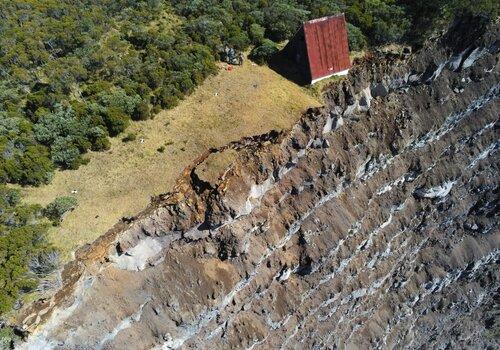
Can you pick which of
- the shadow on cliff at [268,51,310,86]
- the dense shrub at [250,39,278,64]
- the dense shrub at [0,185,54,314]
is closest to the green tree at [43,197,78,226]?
the dense shrub at [0,185,54,314]

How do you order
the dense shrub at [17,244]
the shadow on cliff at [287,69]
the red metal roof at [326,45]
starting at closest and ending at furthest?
the dense shrub at [17,244] → the red metal roof at [326,45] → the shadow on cliff at [287,69]

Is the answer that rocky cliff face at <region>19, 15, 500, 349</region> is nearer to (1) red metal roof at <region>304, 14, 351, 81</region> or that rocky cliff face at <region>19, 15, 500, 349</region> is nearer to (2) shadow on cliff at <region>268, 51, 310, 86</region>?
(1) red metal roof at <region>304, 14, 351, 81</region>

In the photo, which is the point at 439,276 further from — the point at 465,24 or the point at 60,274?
the point at 60,274

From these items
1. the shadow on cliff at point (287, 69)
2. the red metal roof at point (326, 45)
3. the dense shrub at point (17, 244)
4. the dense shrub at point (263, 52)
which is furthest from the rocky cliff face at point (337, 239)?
the dense shrub at point (263, 52)

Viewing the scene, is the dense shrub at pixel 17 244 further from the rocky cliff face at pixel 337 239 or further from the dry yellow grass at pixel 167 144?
the rocky cliff face at pixel 337 239

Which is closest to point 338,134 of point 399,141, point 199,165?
point 399,141

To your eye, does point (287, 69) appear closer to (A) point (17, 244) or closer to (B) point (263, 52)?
(B) point (263, 52)

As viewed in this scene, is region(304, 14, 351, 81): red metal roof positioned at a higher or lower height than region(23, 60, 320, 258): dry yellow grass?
higher
